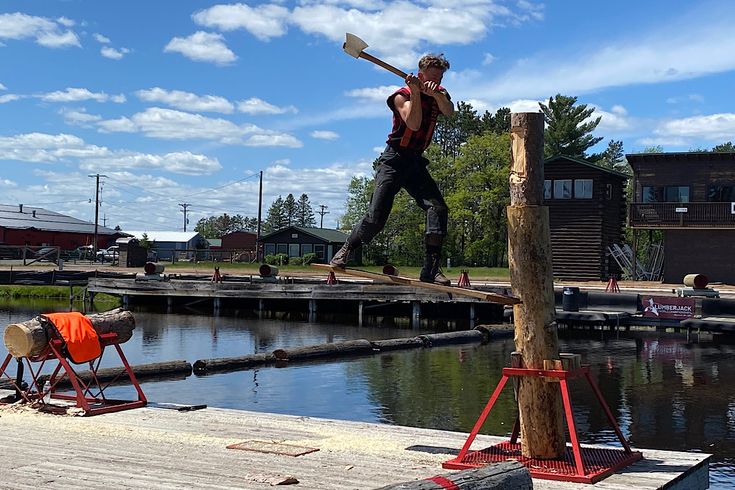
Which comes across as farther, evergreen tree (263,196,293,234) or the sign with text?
evergreen tree (263,196,293,234)

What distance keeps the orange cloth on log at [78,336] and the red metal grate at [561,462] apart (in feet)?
18.6

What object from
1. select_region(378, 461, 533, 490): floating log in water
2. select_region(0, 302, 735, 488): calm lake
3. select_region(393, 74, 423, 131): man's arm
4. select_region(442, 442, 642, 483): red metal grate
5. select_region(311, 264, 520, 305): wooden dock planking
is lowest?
select_region(0, 302, 735, 488): calm lake

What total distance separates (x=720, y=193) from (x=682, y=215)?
258 centimetres

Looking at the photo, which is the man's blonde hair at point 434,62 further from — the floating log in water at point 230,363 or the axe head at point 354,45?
the floating log in water at point 230,363

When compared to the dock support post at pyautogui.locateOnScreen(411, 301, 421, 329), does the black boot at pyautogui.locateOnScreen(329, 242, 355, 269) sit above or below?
above

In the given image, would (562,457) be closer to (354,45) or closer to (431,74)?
(431,74)

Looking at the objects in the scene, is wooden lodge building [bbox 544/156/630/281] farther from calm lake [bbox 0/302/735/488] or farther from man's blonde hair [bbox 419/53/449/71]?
man's blonde hair [bbox 419/53/449/71]

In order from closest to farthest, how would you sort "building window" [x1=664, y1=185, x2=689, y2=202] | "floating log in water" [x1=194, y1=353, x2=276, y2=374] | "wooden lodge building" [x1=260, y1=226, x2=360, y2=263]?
"floating log in water" [x1=194, y1=353, x2=276, y2=374] < "building window" [x1=664, y1=185, x2=689, y2=202] < "wooden lodge building" [x1=260, y1=226, x2=360, y2=263]

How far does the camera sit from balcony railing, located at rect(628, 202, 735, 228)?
47125 millimetres

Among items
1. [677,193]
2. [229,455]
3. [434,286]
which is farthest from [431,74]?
[677,193]

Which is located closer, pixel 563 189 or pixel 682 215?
pixel 682 215

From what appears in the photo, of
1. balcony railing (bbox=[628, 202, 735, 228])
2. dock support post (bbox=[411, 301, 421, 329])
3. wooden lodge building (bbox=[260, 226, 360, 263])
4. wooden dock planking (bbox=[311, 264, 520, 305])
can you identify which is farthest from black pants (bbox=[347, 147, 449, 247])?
wooden lodge building (bbox=[260, 226, 360, 263])

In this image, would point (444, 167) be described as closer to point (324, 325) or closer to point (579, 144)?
point (579, 144)

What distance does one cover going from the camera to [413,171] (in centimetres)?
878
